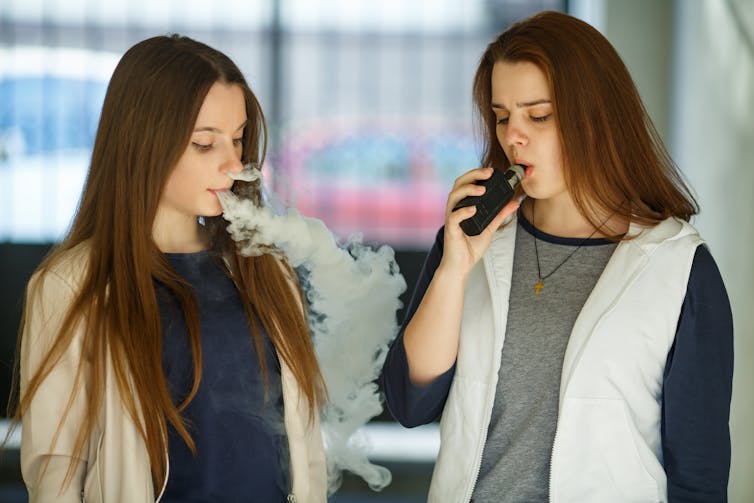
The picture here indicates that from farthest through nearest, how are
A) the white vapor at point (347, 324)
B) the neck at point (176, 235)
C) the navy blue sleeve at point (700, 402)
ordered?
1. the white vapor at point (347, 324)
2. the neck at point (176, 235)
3. the navy blue sleeve at point (700, 402)

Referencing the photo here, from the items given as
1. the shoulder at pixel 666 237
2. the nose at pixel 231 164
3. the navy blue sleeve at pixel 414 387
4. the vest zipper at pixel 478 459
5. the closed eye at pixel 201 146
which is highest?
the closed eye at pixel 201 146

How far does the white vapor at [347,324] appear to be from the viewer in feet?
5.43

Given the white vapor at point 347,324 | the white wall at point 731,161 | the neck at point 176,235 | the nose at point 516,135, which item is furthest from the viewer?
the white wall at point 731,161

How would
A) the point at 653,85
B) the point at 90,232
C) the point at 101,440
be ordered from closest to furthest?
the point at 101,440 → the point at 90,232 → the point at 653,85

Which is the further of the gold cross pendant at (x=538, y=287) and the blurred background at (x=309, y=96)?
the blurred background at (x=309, y=96)

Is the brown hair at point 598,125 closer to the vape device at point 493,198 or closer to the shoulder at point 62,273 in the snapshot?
the vape device at point 493,198

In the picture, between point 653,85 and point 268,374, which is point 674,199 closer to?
point 268,374

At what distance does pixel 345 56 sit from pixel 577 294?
303 cm

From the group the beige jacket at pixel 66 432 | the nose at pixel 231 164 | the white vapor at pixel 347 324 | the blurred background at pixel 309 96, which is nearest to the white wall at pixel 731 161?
the blurred background at pixel 309 96

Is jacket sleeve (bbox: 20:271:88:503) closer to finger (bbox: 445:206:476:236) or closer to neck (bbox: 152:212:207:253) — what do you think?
neck (bbox: 152:212:207:253)

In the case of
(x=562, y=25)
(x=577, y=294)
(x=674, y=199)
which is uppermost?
(x=562, y=25)

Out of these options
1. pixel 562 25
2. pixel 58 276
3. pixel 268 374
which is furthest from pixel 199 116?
pixel 562 25

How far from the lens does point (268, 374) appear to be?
1.52 metres

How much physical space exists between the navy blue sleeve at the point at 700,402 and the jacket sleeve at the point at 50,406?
950 mm
